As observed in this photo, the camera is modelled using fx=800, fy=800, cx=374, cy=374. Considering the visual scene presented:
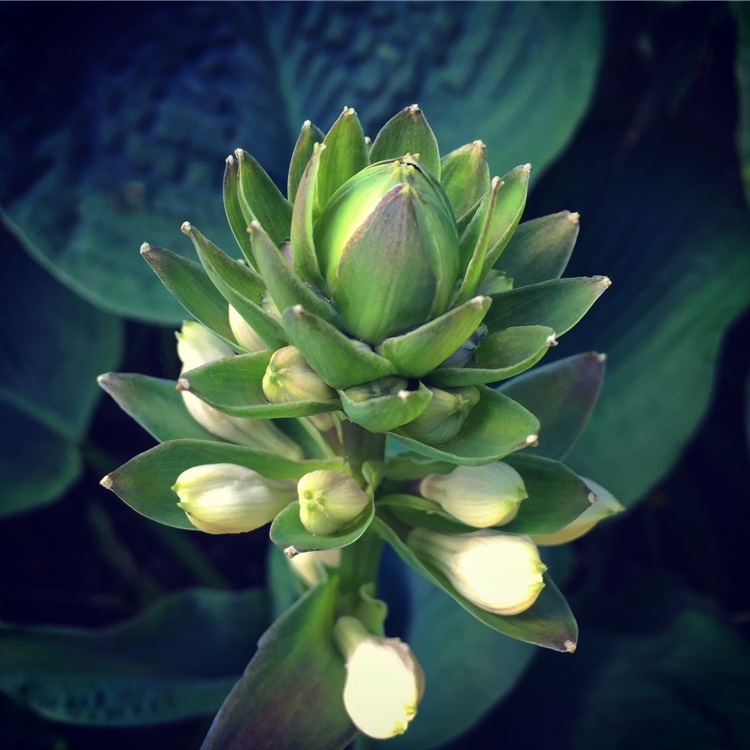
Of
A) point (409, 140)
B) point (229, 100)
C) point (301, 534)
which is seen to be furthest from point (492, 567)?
point (229, 100)

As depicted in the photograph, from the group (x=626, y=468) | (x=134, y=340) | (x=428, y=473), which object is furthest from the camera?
(x=134, y=340)

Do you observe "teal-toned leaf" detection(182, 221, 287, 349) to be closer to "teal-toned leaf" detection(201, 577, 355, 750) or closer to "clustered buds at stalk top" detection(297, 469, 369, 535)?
"clustered buds at stalk top" detection(297, 469, 369, 535)

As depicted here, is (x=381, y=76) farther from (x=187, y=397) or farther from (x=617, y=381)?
(x=187, y=397)

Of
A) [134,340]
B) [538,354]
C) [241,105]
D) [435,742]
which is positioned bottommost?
[435,742]

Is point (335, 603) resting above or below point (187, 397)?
below

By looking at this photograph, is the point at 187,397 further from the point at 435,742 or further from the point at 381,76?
the point at 381,76

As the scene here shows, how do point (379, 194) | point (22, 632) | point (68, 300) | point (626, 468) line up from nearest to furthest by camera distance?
point (379, 194)
point (22, 632)
point (626, 468)
point (68, 300)

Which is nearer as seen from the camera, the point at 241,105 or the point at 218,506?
the point at 218,506

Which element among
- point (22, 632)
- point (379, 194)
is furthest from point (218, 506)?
point (22, 632)
